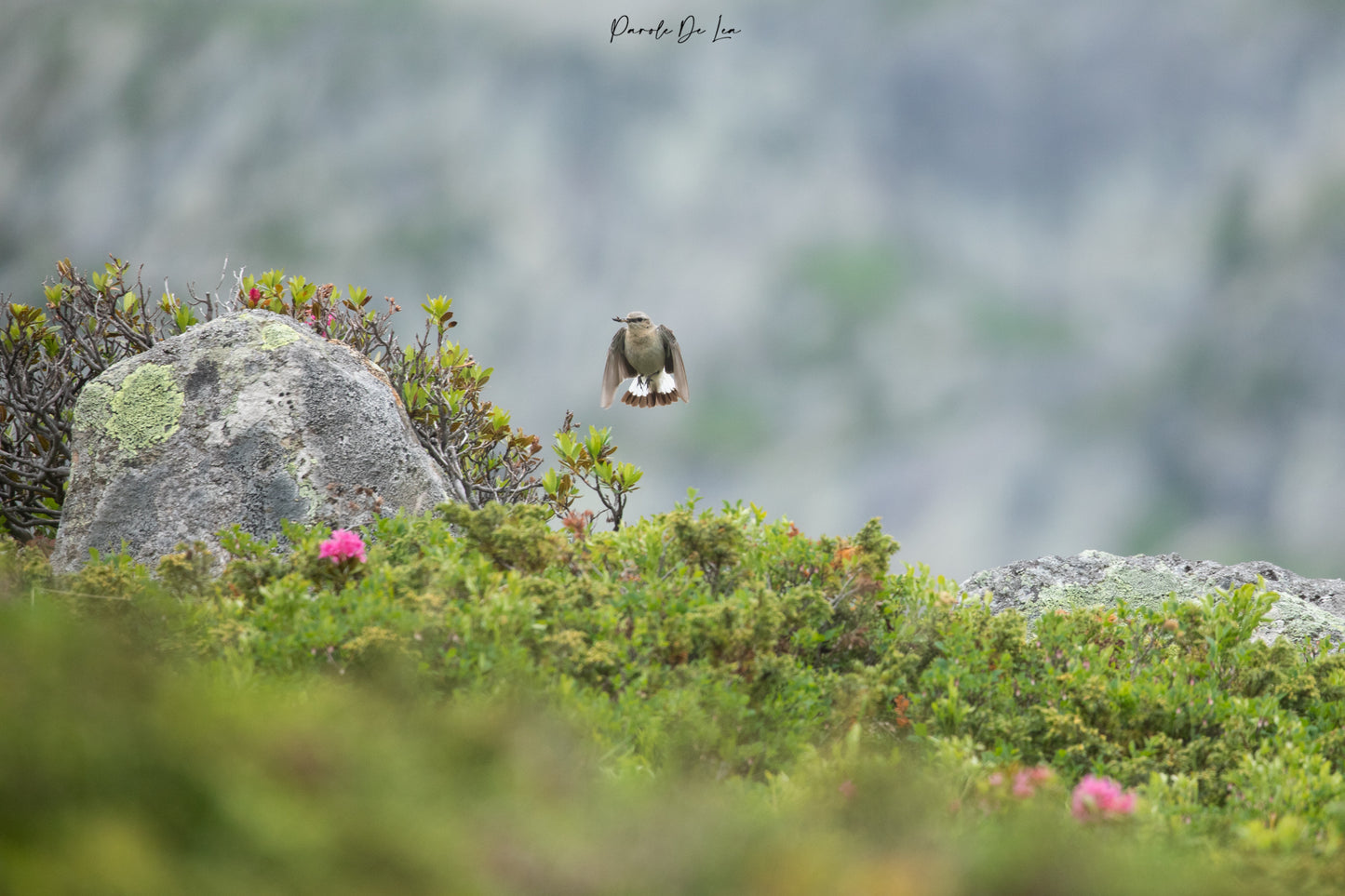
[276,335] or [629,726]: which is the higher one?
[276,335]

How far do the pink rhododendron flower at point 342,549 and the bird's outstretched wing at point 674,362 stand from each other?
6090 millimetres

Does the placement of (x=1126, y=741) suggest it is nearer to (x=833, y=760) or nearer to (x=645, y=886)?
(x=833, y=760)

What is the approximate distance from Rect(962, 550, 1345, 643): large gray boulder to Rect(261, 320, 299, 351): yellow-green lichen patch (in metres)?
5.00

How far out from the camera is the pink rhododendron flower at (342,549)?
4.70 meters

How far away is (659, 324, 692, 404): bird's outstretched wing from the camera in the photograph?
10500mm

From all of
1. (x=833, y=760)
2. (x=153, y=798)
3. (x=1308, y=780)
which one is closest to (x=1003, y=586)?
(x=1308, y=780)

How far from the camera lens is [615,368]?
35.2 feet

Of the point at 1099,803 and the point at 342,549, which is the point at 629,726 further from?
the point at 342,549

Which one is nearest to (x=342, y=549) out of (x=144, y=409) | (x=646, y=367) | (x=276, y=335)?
(x=276, y=335)

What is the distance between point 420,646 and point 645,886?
205 centimetres

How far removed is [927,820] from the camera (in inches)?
113

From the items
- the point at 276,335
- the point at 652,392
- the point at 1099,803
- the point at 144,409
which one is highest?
the point at 652,392

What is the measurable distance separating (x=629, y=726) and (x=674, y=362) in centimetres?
722

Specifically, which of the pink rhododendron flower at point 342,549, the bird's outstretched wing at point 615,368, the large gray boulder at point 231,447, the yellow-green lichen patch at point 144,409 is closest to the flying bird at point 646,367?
the bird's outstretched wing at point 615,368
